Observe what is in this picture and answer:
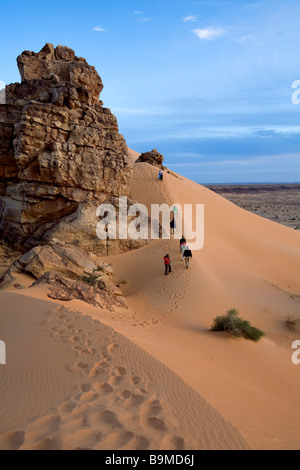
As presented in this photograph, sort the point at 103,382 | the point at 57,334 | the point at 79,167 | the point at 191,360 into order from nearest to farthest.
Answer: the point at 103,382 → the point at 57,334 → the point at 191,360 → the point at 79,167

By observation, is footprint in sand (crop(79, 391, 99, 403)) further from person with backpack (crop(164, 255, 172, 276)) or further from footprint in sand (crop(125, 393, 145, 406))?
person with backpack (crop(164, 255, 172, 276))

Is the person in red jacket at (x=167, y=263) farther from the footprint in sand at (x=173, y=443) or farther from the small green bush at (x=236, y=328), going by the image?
the footprint in sand at (x=173, y=443)

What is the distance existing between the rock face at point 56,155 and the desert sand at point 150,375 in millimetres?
5310

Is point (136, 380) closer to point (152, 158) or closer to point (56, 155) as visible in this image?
point (56, 155)

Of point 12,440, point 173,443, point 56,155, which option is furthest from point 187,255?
point 12,440

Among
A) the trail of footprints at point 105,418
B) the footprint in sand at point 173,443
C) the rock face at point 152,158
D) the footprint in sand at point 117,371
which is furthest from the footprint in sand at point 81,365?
the rock face at point 152,158

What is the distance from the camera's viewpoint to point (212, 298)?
11.5 m

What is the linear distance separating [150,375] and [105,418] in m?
1.22

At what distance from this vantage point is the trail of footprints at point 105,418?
303 cm

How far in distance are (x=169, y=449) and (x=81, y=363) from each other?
204 centimetres

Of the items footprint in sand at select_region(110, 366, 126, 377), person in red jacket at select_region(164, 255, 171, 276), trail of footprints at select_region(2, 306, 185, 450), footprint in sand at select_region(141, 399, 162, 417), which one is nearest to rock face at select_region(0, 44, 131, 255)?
person in red jacket at select_region(164, 255, 171, 276)

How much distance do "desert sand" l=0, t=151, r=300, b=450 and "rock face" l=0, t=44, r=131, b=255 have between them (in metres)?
5.31
